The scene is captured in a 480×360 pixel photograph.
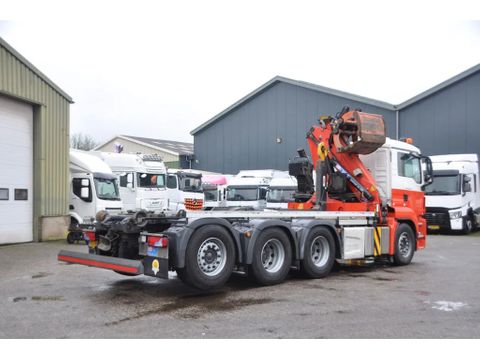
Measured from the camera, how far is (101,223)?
8047 millimetres

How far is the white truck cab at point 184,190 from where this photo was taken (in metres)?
22.8

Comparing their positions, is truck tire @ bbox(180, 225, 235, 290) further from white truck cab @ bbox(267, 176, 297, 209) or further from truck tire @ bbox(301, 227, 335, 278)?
white truck cab @ bbox(267, 176, 297, 209)

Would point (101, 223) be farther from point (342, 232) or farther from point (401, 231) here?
point (401, 231)

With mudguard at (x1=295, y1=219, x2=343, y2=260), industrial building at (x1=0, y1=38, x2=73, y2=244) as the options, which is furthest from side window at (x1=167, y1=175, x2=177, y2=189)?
mudguard at (x1=295, y1=219, x2=343, y2=260)

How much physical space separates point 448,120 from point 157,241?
78.3 feet

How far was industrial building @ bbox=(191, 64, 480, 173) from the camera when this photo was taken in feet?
86.8

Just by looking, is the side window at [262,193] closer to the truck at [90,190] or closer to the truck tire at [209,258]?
the truck at [90,190]

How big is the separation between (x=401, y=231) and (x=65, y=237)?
38.0 ft

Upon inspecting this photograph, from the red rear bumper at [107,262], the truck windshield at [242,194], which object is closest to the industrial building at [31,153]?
the red rear bumper at [107,262]

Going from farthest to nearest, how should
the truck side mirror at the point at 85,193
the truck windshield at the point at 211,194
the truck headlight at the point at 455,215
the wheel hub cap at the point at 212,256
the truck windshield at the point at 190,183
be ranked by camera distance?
1. the truck windshield at the point at 211,194
2. the truck windshield at the point at 190,183
3. the truck headlight at the point at 455,215
4. the truck side mirror at the point at 85,193
5. the wheel hub cap at the point at 212,256

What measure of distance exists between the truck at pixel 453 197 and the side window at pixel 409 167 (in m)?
9.18

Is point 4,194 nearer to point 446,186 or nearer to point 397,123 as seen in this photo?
point 446,186

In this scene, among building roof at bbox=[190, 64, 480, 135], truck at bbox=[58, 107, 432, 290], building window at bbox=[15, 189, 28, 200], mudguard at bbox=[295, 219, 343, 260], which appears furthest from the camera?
building roof at bbox=[190, 64, 480, 135]

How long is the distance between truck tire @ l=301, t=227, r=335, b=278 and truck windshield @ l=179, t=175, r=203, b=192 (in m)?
14.8
